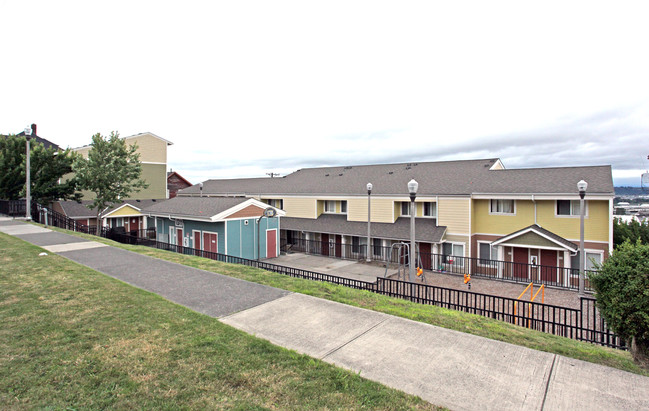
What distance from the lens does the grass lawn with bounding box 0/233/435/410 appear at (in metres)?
3.97

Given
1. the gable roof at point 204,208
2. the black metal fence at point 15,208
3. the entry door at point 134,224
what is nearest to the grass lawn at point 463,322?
the gable roof at point 204,208

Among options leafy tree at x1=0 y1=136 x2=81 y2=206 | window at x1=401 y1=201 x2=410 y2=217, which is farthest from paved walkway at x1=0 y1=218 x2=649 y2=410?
leafy tree at x1=0 y1=136 x2=81 y2=206

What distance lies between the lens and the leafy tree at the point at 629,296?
16.9ft

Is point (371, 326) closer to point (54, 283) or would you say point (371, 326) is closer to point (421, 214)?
point (54, 283)

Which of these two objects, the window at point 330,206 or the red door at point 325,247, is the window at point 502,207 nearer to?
the red door at point 325,247

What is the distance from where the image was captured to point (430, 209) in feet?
82.2

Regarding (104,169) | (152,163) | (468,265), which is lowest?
(468,265)

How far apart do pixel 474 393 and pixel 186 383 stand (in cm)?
366

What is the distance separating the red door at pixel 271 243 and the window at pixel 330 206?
675cm

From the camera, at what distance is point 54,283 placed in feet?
27.7

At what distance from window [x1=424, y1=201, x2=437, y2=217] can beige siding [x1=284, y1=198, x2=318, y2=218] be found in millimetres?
9809

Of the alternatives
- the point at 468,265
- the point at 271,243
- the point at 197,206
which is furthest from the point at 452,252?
the point at 197,206

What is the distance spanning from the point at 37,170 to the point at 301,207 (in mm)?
21133

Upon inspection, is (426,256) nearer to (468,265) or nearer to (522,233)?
(468,265)
